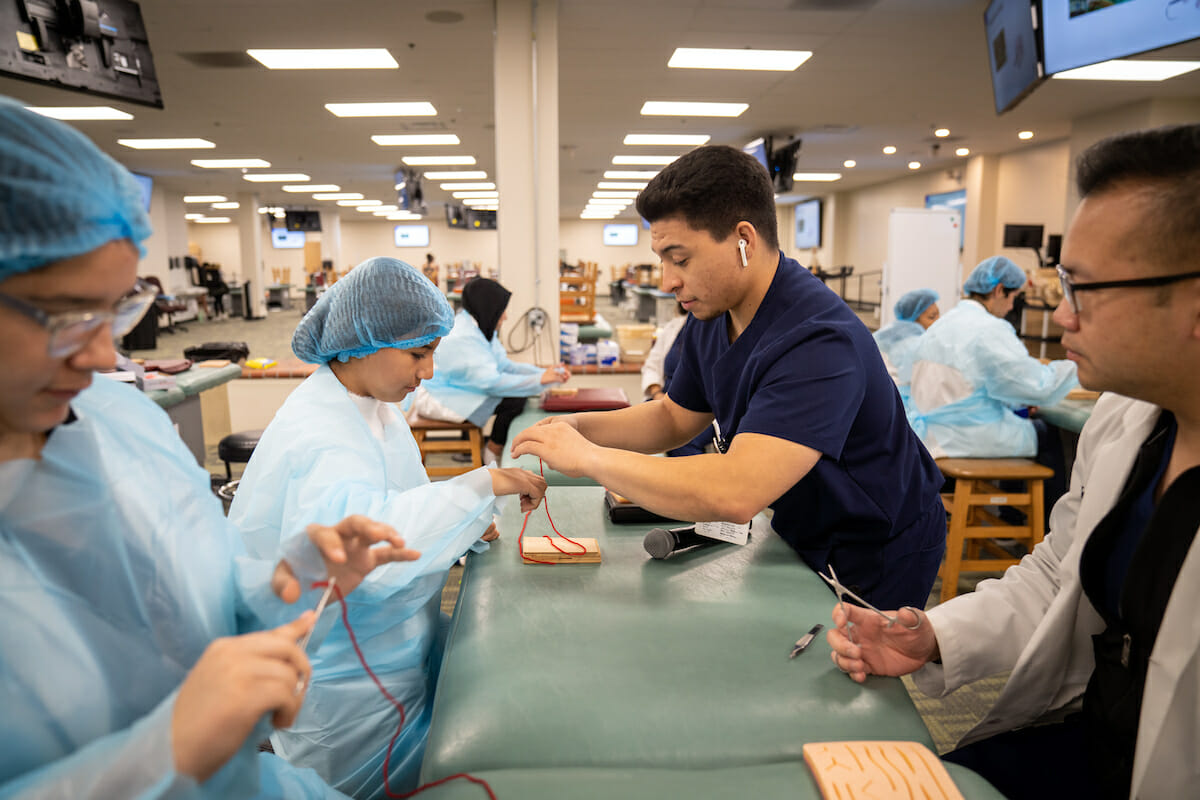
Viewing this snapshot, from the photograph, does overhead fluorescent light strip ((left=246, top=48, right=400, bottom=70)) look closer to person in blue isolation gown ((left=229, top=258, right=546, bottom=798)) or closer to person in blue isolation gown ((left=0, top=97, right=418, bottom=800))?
person in blue isolation gown ((left=229, top=258, right=546, bottom=798))

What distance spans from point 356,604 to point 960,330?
3.18 meters

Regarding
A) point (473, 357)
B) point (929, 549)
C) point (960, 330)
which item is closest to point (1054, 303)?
point (960, 330)

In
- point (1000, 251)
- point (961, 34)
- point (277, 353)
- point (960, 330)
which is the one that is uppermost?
point (961, 34)

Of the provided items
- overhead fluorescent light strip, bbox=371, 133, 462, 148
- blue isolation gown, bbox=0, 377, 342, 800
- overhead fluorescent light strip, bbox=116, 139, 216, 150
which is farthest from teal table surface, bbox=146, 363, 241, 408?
overhead fluorescent light strip, bbox=116, 139, 216, 150

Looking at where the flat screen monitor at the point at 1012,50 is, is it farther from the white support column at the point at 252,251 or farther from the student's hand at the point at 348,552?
the white support column at the point at 252,251

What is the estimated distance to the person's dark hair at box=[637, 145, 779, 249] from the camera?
4.83 feet

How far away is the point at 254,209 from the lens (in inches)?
642

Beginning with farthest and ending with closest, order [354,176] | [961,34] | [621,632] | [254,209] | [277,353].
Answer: [254,209] < [354,176] < [277,353] < [961,34] < [621,632]

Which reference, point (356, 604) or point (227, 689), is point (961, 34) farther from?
point (227, 689)

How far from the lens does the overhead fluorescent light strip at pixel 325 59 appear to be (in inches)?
221

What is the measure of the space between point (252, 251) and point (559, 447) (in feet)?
56.9

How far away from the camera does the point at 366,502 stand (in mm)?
1258

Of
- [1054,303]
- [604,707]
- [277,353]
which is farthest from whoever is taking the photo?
[277,353]

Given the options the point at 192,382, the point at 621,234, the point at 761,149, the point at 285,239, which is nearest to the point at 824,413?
the point at 192,382
